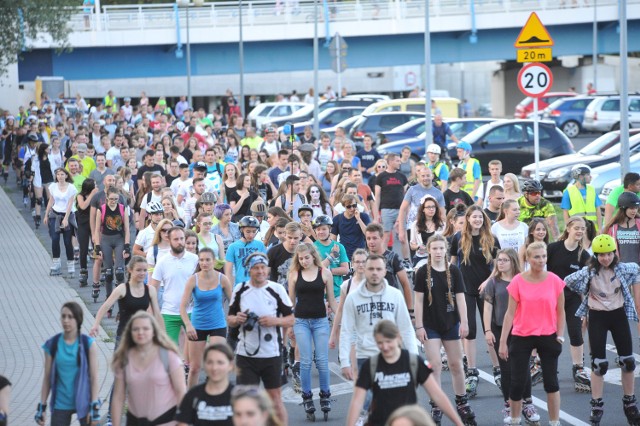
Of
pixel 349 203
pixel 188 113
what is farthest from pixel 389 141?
pixel 349 203

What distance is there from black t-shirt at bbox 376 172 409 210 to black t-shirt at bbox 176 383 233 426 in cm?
1182

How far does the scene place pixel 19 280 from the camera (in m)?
19.7

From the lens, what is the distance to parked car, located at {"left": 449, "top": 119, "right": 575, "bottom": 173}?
31.8 meters

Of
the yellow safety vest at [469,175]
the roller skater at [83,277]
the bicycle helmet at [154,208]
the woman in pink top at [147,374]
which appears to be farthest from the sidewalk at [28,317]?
the yellow safety vest at [469,175]

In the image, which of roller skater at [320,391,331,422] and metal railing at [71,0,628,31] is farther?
metal railing at [71,0,628,31]

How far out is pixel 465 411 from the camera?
1071 cm

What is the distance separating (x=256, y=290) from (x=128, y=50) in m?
49.5

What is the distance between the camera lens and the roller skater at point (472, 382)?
38.6ft

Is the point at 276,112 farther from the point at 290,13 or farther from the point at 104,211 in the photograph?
the point at 104,211

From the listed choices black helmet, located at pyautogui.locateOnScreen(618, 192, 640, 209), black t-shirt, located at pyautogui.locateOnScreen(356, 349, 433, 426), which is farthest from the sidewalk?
black helmet, located at pyautogui.locateOnScreen(618, 192, 640, 209)

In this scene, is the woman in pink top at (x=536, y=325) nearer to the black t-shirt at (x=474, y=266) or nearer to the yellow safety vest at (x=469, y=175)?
the black t-shirt at (x=474, y=266)

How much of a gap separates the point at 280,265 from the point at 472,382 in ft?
6.97

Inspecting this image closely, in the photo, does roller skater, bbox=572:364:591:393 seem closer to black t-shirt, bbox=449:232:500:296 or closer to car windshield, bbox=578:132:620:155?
black t-shirt, bbox=449:232:500:296

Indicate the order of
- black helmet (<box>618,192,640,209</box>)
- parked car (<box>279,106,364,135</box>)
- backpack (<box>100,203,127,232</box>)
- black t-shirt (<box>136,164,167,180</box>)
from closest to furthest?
1. black helmet (<box>618,192,640,209</box>)
2. backpack (<box>100,203,127,232</box>)
3. black t-shirt (<box>136,164,167,180</box>)
4. parked car (<box>279,106,364,135</box>)
